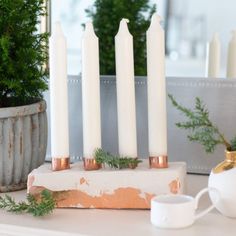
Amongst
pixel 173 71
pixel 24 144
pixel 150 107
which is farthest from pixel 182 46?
pixel 24 144

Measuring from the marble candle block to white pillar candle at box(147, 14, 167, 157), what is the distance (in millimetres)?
39

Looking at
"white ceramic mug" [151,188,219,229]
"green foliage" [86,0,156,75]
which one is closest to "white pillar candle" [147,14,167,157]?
"white ceramic mug" [151,188,219,229]

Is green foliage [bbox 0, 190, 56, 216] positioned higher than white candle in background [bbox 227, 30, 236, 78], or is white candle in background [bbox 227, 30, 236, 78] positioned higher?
white candle in background [bbox 227, 30, 236, 78]

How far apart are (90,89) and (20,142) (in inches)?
5.5

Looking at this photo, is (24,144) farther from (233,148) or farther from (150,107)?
(233,148)

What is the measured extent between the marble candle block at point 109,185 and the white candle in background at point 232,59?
0.78 ft

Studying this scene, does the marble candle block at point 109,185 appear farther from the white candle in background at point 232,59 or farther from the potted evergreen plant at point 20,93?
the white candle in background at point 232,59

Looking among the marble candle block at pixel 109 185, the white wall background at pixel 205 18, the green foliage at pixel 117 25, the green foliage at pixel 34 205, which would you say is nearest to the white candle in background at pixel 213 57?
the white wall background at pixel 205 18

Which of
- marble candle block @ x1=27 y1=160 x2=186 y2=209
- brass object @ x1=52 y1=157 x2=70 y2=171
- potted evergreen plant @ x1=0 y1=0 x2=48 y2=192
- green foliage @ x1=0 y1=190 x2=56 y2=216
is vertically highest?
potted evergreen plant @ x1=0 y1=0 x2=48 y2=192

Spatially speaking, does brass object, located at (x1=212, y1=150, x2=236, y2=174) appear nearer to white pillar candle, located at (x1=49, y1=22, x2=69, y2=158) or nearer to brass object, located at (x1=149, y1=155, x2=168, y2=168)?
brass object, located at (x1=149, y1=155, x2=168, y2=168)

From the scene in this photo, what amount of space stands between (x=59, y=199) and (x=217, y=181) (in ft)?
0.75

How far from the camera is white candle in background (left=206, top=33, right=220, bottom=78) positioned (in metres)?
0.98

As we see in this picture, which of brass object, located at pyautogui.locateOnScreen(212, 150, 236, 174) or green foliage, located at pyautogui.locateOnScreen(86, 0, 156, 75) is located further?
green foliage, located at pyautogui.locateOnScreen(86, 0, 156, 75)

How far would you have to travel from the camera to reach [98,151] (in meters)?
0.82
